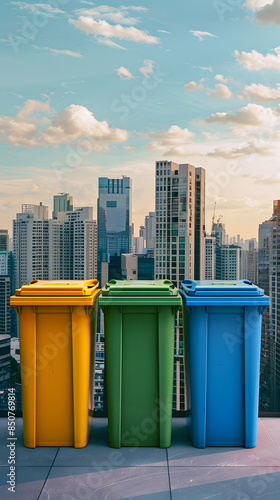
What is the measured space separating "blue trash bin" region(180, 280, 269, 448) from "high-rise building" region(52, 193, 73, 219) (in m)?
2.98

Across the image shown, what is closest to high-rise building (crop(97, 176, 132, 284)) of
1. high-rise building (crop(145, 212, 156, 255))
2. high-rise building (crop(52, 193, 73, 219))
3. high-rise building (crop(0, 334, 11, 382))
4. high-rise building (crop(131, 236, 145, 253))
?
high-rise building (crop(131, 236, 145, 253))

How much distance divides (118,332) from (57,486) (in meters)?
0.90

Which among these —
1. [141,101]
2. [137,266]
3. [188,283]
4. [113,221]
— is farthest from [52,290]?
[113,221]

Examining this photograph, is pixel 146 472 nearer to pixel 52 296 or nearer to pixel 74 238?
pixel 52 296

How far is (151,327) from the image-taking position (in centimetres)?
262

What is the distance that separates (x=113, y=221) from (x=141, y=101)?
63.2 inches

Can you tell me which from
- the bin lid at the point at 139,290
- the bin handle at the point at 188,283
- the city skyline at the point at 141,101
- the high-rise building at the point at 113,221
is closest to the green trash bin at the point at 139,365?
the bin lid at the point at 139,290

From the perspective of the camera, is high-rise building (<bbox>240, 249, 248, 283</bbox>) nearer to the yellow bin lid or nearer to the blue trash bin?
the blue trash bin

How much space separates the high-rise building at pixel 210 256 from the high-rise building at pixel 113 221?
3.32 feet

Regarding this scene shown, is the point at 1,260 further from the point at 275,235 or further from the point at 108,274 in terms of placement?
the point at 275,235

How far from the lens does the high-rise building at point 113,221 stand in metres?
4.95

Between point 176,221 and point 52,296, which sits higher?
point 176,221

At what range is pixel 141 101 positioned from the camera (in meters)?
4.29

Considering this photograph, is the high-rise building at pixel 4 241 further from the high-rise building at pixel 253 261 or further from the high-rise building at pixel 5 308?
the high-rise building at pixel 253 261
